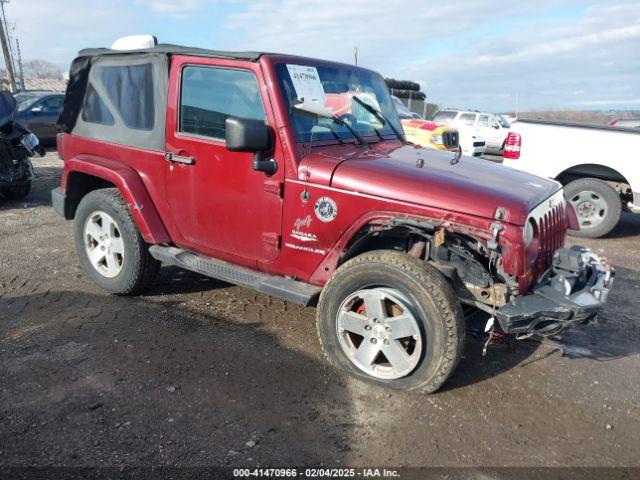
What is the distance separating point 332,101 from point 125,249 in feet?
7.19

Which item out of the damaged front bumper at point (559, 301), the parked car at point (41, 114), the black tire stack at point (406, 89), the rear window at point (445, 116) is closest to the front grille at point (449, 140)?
the damaged front bumper at point (559, 301)

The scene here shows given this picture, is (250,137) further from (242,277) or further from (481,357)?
(481,357)

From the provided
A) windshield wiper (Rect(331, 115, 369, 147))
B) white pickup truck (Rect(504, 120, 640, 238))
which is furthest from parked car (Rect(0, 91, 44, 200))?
white pickup truck (Rect(504, 120, 640, 238))

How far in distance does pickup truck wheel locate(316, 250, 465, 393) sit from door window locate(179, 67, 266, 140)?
1.34m

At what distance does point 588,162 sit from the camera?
7074mm

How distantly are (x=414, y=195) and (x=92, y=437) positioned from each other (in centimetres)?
227

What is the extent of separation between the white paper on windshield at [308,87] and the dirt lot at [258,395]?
1767mm

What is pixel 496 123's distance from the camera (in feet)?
70.1

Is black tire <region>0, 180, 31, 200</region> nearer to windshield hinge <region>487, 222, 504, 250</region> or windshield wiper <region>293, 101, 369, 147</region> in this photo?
windshield wiper <region>293, 101, 369, 147</region>

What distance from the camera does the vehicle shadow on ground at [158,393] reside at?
8.67ft

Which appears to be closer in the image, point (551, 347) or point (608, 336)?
point (551, 347)

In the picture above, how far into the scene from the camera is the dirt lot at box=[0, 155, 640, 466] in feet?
8.79


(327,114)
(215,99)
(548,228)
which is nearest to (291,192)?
(327,114)

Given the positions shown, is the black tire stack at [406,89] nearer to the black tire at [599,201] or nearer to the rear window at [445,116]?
the rear window at [445,116]
